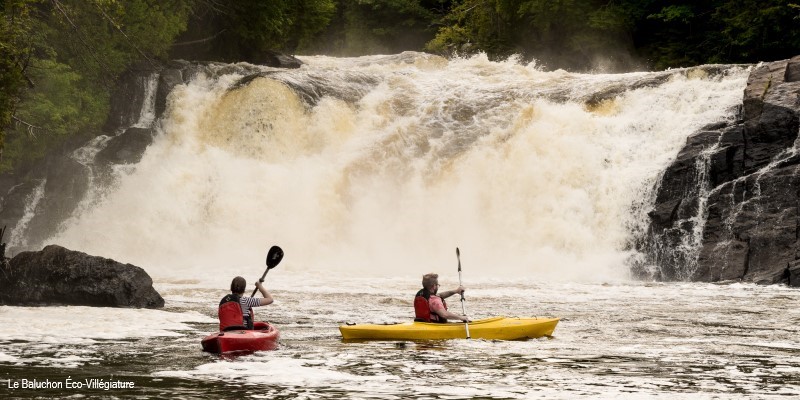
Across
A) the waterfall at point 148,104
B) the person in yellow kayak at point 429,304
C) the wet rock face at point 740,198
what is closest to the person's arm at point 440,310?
the person in yellow kayak at point 429,304

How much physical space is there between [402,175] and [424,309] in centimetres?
1377

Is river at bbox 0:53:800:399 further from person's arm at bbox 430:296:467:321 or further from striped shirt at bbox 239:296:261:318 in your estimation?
striped shirt at bbox 239:296:261:318

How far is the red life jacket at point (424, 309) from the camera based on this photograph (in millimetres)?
13336

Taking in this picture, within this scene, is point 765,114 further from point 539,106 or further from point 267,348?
Result: point 267,348

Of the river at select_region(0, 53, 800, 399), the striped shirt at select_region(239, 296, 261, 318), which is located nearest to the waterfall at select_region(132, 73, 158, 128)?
the river at select_region(0, 53, 800, 399)

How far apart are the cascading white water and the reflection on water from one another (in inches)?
249

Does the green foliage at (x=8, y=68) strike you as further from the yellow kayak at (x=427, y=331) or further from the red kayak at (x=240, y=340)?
the yellow kayak at (x=427, y=331)

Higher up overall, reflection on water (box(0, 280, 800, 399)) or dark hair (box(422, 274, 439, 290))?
dark hair (box(422, 274, 439, 290))

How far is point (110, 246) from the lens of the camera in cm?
2578

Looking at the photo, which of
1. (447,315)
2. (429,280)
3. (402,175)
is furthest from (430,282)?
(402,175)

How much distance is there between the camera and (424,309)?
43.8 feet

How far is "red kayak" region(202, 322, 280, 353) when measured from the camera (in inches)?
456

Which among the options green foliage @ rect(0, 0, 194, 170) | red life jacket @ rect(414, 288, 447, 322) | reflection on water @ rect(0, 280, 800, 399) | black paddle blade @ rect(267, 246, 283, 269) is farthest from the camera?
green foliage @ rect(0, 0, 194, 170)

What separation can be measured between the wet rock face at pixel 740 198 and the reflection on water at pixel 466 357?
11.5 feet
